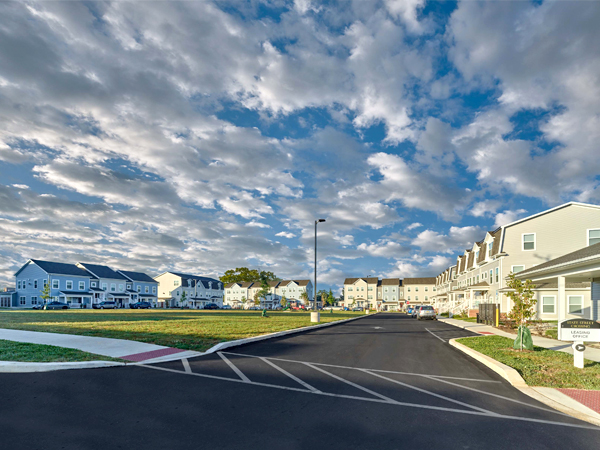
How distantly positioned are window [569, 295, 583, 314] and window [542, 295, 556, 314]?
175 centimetres

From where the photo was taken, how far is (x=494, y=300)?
3962 centimetres

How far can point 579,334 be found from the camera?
11516 millimetres

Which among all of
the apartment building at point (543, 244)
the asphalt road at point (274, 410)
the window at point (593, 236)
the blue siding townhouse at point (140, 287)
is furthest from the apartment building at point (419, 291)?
the asphalt road at point (274, 410)

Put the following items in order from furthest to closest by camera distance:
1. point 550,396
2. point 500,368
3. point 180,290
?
1. point 180,290
2. point 500,368
3. point 550,396

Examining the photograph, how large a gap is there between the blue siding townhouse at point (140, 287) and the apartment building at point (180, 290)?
5589mm

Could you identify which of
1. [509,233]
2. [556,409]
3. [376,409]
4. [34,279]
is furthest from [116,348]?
[34,279]

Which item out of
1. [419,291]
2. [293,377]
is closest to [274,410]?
[293,377]

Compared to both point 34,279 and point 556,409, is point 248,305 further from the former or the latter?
point 556,409

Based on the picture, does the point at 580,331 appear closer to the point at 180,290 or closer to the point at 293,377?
the point at 293,377

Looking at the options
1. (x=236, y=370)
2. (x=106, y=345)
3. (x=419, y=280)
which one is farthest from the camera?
(x=419, y=280)

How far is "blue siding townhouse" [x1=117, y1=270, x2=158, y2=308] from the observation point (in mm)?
93312

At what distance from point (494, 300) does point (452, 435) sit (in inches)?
1517

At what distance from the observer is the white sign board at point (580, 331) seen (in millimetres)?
11422

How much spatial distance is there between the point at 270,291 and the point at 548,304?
375ft
